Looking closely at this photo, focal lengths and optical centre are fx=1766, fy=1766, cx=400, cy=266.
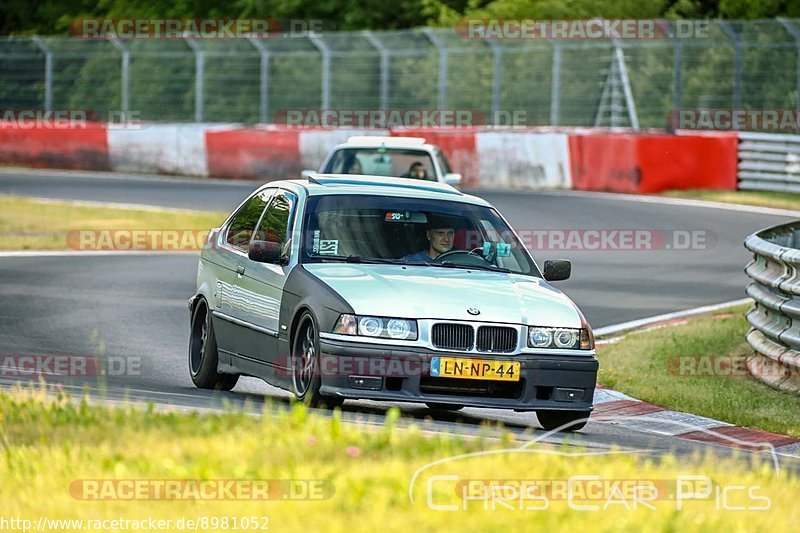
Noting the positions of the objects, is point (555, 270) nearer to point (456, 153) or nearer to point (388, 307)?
point (388, 307)

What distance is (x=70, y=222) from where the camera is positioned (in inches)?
1015

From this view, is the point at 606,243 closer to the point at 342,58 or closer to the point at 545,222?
the point at 545,222

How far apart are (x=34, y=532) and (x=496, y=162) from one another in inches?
1090

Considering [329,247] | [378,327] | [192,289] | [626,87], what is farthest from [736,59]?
[378,327]

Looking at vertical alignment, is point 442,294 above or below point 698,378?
above

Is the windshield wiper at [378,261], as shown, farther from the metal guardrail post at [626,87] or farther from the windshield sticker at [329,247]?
the metal guardrail post at [626,87]

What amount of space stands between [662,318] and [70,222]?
11775mm

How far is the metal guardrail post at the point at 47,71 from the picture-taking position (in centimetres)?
3944

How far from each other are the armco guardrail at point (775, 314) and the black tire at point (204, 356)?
12.5ft

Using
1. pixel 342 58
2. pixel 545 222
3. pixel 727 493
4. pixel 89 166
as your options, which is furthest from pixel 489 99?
pixel 727 493

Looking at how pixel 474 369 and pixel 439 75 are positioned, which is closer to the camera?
pixel 474 369
